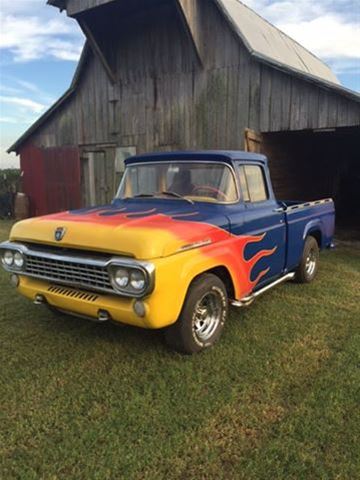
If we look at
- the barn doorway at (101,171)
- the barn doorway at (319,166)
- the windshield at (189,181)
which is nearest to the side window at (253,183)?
the windshield at (189,181)

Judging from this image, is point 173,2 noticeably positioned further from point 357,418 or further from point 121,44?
point 357,418

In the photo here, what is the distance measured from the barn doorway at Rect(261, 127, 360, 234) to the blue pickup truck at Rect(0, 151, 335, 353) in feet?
18.4

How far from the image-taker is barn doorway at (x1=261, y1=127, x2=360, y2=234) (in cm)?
1122

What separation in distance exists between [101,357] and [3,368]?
35.6 inches

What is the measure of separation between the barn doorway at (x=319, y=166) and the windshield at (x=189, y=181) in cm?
569

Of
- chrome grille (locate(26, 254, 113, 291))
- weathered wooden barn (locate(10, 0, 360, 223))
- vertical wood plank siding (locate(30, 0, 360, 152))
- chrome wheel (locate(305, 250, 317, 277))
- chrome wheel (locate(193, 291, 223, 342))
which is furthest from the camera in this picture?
weathered wooden barn (locate(10, 0, 360, 223))

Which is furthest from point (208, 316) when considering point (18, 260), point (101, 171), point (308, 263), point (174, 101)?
point (101, 171)

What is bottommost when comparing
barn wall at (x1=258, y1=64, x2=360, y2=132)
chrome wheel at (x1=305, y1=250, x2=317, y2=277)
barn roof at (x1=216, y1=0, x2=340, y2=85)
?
chrome wheel at (x1=305, y1=250, x2=317, y2=277)

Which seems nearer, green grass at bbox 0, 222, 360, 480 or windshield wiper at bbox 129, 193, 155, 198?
green grass at bbox 0, 222, 360, 480

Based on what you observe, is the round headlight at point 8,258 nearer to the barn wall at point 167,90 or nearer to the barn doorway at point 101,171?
the barn wall at point 167,90

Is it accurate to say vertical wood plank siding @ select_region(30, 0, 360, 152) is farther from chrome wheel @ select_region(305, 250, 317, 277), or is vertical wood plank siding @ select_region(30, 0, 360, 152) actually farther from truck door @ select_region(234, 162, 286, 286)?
truck door @ select_region(234, 162, 286, 286)

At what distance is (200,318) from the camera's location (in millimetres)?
4074

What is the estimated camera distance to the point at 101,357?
401 centimetres

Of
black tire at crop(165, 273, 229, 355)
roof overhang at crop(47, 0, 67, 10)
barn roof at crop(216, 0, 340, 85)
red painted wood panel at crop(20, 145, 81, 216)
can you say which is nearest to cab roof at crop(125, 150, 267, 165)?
black tire at crop(165, 273, 229, 355)
